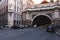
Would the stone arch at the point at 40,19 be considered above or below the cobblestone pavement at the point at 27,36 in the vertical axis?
below

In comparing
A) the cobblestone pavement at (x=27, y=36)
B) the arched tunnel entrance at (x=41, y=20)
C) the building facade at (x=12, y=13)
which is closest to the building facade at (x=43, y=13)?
the arched tunnel entrance at (x=41, y=20)

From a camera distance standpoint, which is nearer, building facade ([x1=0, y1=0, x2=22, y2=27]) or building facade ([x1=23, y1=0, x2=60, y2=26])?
building facade ([x1=0, y1=0, x2=22, y2=27])

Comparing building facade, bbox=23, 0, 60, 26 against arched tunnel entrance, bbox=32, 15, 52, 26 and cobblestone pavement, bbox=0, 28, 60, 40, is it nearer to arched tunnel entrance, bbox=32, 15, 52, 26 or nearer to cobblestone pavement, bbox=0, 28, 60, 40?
arched tunnel entrance, bbox=32, 15, 52, 26

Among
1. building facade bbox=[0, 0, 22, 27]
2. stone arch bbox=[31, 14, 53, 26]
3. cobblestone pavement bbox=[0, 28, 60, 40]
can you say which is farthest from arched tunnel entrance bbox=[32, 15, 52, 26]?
cobblestone pavement bbox=[0, 28, 60, 40]

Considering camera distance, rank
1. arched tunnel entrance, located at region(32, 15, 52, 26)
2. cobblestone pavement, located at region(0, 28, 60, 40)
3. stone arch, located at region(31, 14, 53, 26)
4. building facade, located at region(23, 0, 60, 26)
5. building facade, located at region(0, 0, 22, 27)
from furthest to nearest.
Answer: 1. arched tunnel entrance, located at region(32, 15, 52, 26)
2. stone arch, located at region(31, 14, 53, 26)
3. building facade, located at region(23, 0, 60, 26)
4. building facade, located at region(0, 0, 22, 27)
5. cobblestone pavement, located at region(0, 28, 60, 40)

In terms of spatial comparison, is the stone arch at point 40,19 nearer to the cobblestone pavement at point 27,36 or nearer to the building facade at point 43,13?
the building facade at point 43,13

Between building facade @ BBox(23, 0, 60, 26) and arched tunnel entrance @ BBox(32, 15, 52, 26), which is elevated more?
building facade @ BBox(23, 0, 60, 26)

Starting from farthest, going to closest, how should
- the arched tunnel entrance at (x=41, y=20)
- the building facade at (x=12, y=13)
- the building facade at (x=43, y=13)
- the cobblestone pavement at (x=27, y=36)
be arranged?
the arched tunnel entrance at (x=41, y=20)
the building facade at (x=43, y=13)
the building facade at (x=12, y=13)
the cobblestone pavement at (x=27, y=36)

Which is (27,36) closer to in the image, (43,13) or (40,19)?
(43,13)

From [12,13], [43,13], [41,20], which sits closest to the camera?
[12,13]

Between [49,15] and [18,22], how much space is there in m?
12.5

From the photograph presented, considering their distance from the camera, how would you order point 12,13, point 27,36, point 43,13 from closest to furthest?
point 27,36 < point 12,13 < point 43,13

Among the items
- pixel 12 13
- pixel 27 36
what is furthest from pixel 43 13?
pixel 27 36

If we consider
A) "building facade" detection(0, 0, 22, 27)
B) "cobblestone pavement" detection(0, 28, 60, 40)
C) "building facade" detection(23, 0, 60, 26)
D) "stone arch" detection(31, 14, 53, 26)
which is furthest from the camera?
"stone arch" detection(31, 14, 53, 26)
